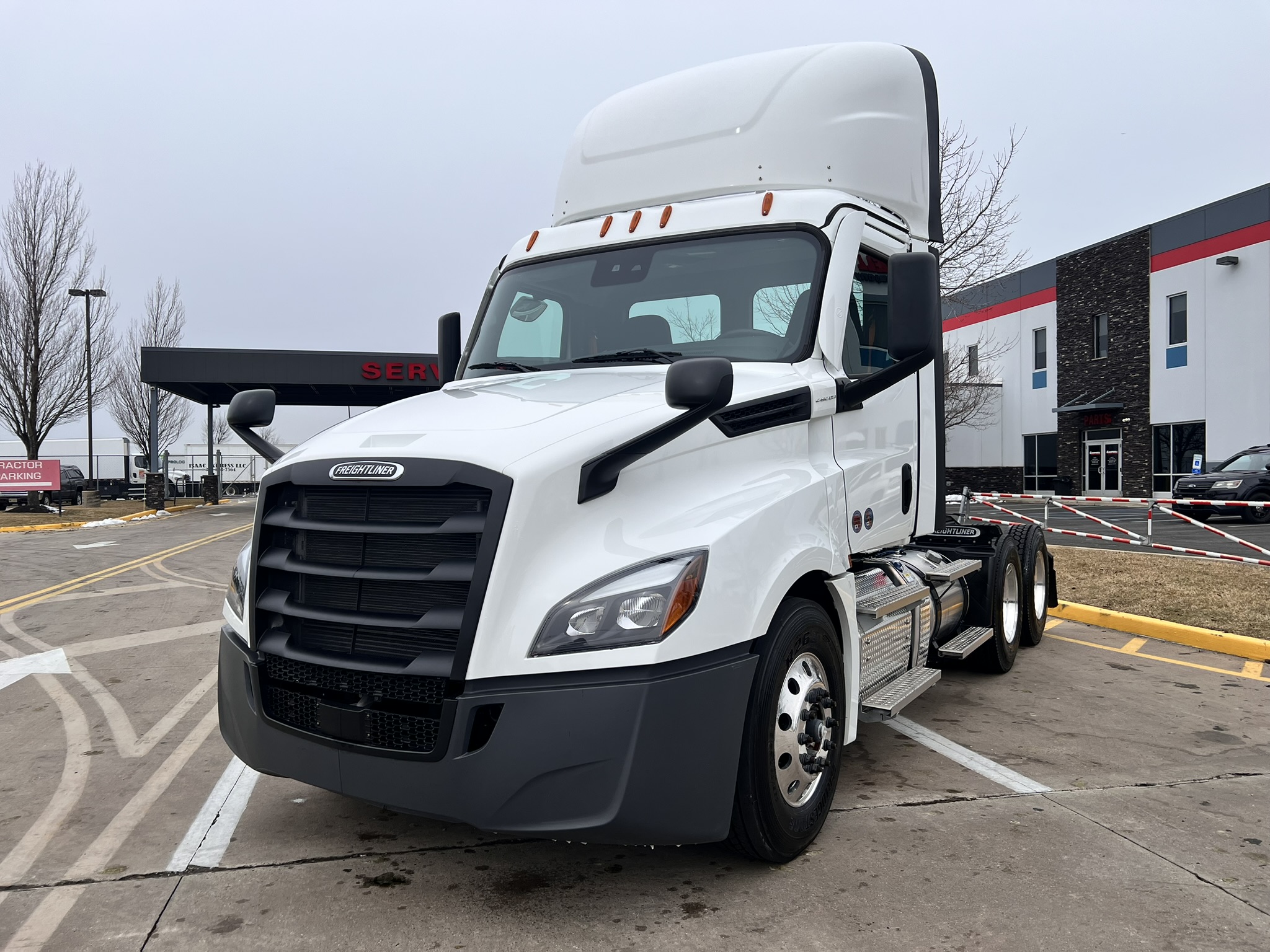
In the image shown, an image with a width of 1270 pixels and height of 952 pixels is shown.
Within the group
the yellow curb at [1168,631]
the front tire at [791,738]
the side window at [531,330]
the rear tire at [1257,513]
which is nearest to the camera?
the front tire at [791,738]

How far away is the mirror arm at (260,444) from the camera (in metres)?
4.08

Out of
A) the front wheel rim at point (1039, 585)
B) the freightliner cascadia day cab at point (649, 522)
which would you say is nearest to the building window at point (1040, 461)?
the front wheel rim at point (1039, 585)

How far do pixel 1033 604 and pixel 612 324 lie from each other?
16.2 feet

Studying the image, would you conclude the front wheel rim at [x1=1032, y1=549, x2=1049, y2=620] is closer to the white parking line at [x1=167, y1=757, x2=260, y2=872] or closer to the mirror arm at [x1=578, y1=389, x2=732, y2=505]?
the mirror arm at [x1=578, y1=389, x2=732, y2=505]

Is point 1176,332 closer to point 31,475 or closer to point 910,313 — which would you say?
point 910,313

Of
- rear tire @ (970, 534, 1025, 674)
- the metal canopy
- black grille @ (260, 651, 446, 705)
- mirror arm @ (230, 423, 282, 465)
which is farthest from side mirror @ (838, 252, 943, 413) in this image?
the metal canopy

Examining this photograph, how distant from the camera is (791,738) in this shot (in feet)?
12.1

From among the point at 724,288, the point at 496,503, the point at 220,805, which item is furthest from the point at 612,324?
the point at 220,805

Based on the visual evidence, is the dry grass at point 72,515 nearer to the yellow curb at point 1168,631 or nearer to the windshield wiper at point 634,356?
the yellow curb at point 1168,631

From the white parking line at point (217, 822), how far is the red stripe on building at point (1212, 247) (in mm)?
29729

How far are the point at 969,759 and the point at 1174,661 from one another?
3.56m

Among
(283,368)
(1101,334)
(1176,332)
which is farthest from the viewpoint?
(283,368)

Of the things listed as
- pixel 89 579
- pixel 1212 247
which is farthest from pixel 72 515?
pixel 1212 247

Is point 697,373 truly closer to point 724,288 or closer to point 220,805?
point 724,288
